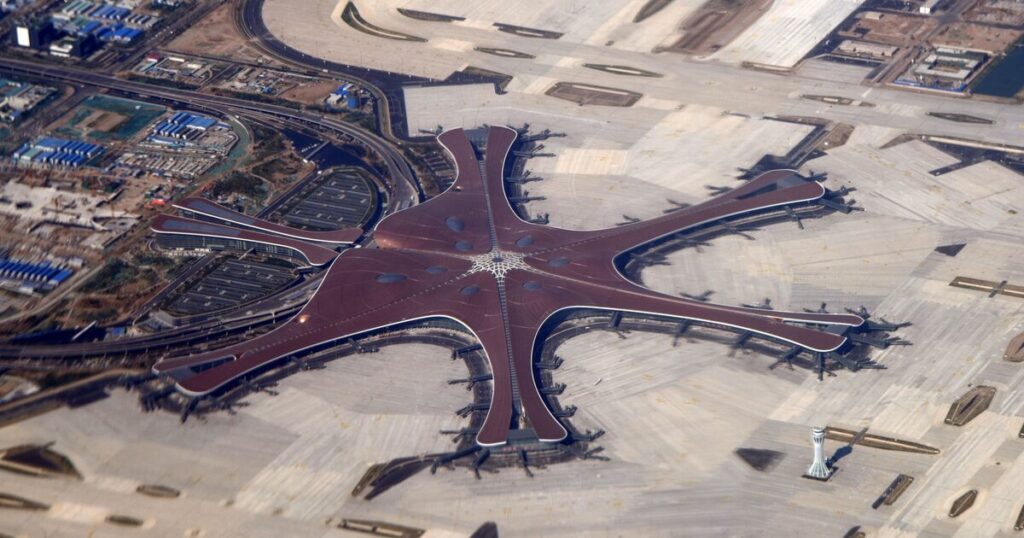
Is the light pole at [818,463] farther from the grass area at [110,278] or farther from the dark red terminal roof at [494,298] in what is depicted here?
the grass area at [110,278]

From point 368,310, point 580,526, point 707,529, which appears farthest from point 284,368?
point 707,529

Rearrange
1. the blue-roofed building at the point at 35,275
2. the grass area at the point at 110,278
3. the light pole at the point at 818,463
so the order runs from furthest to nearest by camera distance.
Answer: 1. the blue-roofed building at the point at 35,275
2. the grass area at the point at 110,278
3. the light pole at the point at 818,463

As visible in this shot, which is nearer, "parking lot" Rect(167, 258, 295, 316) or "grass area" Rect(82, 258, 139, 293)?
"parking lot" Rect(167, 258, 295, 316)

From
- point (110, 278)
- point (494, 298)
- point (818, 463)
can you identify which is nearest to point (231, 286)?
point (110, 278)

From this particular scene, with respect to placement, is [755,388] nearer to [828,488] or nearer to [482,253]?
[828,488]

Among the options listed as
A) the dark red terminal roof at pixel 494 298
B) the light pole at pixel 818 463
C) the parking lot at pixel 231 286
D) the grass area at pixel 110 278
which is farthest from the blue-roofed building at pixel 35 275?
the light pole at pixel 818 463

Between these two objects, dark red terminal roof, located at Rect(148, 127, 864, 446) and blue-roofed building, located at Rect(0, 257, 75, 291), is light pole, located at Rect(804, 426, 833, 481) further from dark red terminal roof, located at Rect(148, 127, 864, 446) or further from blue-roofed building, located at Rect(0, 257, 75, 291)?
blue-roofed building, located at Rect(0, 257, 75, 291)

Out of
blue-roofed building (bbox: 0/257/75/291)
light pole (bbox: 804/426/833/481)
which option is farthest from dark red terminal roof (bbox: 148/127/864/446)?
blue-roofed building (bbox: 0/257/75/291)

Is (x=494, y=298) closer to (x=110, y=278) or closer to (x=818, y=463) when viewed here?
(x=818, y=463)

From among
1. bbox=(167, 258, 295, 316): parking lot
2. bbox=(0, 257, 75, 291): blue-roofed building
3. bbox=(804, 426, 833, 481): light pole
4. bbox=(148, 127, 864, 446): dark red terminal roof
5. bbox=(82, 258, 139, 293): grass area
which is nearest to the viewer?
bbox=(804, 426, 833, 481): light pole
